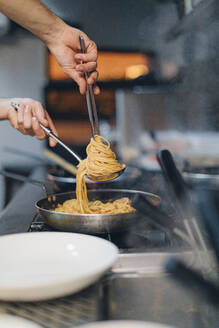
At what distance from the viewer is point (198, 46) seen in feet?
7.17

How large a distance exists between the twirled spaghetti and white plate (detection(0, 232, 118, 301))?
0.39 m

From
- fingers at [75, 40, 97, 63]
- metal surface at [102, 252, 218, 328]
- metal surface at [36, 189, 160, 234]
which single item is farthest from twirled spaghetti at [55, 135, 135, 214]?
metal surface at [102, 252, 218, 328]

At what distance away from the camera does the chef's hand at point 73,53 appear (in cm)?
135

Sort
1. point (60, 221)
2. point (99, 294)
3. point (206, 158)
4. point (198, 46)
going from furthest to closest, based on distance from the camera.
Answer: point (206, 158) < point (198, 46) < point (60, 221) < point (99, 294)

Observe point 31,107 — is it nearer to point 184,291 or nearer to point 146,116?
point 184,291

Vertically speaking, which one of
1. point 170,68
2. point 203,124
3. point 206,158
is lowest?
point 206,158

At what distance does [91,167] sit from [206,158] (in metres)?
1.83

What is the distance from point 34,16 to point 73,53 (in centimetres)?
20

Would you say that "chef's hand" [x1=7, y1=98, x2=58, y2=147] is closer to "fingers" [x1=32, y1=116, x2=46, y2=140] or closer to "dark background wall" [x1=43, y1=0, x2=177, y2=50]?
"fingers" [x1=32, y1=116, x2=46, y2=140]

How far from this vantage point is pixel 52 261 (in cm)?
74

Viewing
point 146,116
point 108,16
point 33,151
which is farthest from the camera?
point 33,151

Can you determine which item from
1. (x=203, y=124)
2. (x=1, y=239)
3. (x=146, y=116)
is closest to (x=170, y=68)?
(x=203, y=124)

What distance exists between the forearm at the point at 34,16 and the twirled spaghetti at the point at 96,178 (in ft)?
1.39

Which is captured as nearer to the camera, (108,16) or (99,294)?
(99,294)
